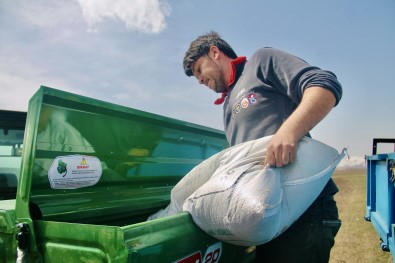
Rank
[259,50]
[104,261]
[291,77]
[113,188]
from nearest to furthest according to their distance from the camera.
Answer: [104,261]
[291,77]
[259,50]
[113,188]

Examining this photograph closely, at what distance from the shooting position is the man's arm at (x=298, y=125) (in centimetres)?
141

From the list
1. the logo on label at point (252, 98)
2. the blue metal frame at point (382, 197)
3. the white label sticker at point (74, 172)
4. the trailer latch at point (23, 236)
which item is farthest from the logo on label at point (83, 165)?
the blue metal frame at point (382, 197)

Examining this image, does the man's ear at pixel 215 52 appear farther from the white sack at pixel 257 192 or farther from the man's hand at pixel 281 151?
the man's hand at pixel 281 151

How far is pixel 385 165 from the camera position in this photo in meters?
3.94

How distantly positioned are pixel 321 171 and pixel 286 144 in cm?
24

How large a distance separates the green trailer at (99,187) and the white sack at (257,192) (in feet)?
0.47

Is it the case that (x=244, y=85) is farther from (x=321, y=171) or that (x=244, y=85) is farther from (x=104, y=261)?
(x=104, y=261)

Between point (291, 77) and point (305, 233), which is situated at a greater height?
point (291, 77)

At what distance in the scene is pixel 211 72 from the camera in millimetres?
2102

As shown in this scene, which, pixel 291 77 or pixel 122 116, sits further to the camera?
pixel 122 116

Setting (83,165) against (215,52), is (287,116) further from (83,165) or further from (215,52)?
(83,165)

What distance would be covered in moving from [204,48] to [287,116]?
2.45ft

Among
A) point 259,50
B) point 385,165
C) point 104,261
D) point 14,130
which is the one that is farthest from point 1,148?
point 385,165

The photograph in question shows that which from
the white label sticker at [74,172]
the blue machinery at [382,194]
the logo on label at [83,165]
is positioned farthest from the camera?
the blue machinery at [382,194]
